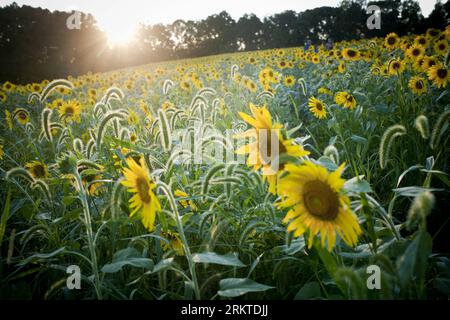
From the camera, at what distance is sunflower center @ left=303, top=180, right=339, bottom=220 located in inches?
42.2

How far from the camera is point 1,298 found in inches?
51.6

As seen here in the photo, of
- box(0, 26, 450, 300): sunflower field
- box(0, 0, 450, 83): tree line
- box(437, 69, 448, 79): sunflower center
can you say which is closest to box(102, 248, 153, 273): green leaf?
box(0, 26, 450, 300): sunflower field

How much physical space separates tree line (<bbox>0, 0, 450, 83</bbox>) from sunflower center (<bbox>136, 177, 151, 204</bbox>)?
11.5 m

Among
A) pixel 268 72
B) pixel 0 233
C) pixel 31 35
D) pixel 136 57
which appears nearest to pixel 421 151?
pixel 0 233

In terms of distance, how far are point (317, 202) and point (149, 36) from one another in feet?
117

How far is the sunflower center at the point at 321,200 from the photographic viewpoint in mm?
1072

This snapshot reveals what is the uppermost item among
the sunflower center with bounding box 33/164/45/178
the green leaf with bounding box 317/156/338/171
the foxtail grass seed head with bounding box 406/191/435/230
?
the green leaf with bounding box 317/156/338/171

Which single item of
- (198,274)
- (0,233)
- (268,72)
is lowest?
(198,274)

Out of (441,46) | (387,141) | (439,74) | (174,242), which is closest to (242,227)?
(174,242)

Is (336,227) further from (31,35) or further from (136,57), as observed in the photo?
(136,57)

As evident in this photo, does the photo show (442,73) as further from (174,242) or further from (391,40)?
(174,242)

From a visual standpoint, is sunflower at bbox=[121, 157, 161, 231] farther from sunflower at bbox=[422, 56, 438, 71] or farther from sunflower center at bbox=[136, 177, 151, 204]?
sunflower at bbox=[422, 56, 438, 71]

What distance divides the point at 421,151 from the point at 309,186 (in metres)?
1.97

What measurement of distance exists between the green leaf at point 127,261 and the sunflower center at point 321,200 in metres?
0.67
